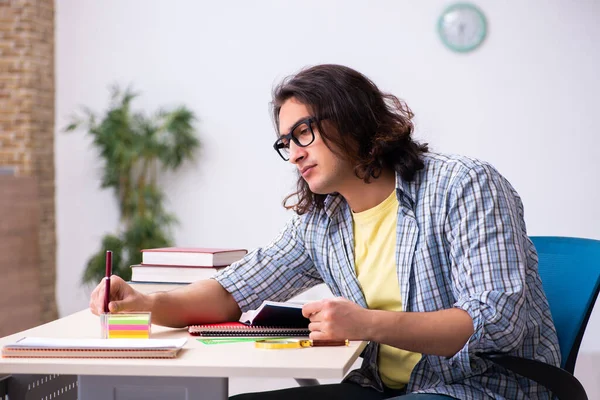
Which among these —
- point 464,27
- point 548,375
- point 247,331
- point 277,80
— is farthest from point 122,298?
point 464,27

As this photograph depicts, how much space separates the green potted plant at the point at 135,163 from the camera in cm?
518

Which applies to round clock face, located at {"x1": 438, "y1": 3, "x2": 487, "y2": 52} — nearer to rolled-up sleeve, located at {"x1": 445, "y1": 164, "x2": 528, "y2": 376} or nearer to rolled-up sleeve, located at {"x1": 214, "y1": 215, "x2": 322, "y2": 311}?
rolled-up sleeve, located at {"x1": 214, "y1": 215, "x2": 322, "y2": 311}

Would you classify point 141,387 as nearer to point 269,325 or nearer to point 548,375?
point 269,325

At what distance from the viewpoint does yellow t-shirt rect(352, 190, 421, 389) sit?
170cm

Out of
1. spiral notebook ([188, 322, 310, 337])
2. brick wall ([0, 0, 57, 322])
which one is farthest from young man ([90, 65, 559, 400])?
brick wall ([0, 0, 57, 322])

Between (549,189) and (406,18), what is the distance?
4.68 ft

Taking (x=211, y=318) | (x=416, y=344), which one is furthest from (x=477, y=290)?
(x=211, y=318)

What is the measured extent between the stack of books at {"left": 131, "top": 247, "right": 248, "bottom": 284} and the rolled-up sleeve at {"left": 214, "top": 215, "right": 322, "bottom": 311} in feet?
0.87

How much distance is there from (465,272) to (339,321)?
29 cm

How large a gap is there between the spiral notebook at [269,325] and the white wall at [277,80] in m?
3.50

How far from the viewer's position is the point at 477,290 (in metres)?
1.51

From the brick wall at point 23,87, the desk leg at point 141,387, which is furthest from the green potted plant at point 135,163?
the desk leg at point 141,387

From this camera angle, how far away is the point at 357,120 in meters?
1.79

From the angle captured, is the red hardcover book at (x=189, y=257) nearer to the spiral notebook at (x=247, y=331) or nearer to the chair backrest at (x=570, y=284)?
the spiral notebook at (x=247, y=331)
